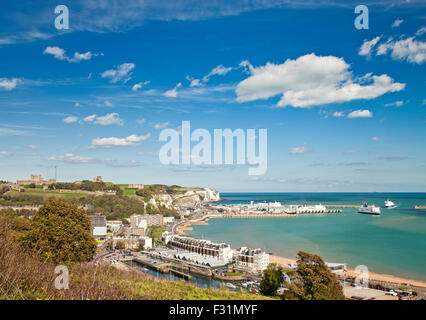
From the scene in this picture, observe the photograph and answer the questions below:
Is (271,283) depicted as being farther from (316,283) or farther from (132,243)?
(132,243)

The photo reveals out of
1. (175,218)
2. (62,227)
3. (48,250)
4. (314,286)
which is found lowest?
(175,218)

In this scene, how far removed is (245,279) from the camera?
15.3 m

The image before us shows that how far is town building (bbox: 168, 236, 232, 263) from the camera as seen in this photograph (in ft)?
62.9

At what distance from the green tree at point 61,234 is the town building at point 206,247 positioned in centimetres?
1254

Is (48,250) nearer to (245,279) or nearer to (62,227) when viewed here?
(62,227)

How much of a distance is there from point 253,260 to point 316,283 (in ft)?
30.1

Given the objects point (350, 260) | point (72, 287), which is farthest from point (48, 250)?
point (350, 260)

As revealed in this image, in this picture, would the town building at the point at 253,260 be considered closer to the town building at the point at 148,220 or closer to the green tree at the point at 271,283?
the green tree at the point at 271,283

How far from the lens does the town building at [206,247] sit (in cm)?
1917

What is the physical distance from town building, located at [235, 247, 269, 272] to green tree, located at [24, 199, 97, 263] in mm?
11120

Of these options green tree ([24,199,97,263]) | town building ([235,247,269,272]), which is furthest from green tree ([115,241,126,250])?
green tree ([24,199,97,263])

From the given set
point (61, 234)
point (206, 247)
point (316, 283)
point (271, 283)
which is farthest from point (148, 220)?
point (316, 283)

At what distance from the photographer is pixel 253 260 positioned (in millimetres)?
17000
